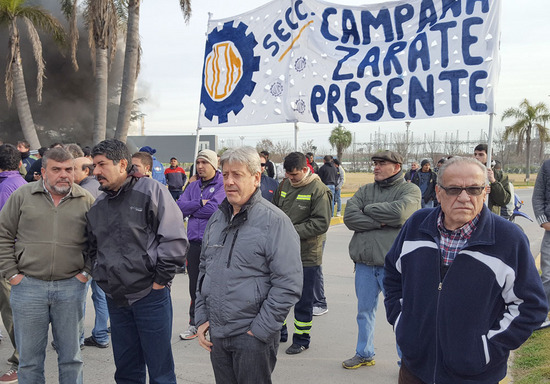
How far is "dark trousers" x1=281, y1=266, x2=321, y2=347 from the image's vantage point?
4.39 metres

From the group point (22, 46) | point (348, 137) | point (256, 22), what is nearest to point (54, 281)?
point (256, 22)

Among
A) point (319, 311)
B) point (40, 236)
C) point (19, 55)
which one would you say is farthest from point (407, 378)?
point (19, 55)

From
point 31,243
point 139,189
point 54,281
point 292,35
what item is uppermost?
point 292,35

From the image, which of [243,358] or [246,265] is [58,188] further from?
[243,358]

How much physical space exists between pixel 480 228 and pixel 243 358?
137 centimetres

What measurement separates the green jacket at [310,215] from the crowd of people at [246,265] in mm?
14

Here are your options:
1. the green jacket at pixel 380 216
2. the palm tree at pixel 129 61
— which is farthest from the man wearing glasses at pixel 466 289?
the palm tree at pixel 129 61

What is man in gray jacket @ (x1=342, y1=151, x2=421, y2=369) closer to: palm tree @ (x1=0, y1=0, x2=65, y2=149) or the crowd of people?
the crowd of people

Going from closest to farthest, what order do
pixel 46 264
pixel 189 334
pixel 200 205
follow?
pixel 46 264, pixel 200 205, pixel 189 334

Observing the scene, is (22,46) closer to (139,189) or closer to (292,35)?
(292,35)

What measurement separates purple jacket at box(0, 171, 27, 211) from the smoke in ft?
76.5

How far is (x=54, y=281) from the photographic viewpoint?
127 inches

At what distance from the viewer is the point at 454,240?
88.7 inches

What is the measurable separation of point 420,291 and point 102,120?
49.5 feet
